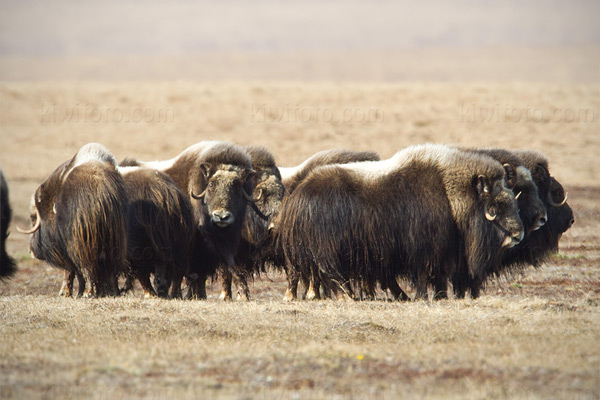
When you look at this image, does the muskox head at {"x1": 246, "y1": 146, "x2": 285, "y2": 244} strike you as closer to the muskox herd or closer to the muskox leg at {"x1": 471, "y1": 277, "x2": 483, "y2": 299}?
the muskox herd

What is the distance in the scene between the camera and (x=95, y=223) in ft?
23.4

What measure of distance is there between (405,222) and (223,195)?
1825mm

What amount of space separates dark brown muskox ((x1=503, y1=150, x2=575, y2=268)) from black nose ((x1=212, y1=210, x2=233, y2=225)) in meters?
2.92

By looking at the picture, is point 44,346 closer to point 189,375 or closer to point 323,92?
point 189,375

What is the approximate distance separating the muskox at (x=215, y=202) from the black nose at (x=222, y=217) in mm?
20

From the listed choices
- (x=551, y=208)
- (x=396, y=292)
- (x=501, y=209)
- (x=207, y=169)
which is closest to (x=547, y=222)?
(x=551, y=208)

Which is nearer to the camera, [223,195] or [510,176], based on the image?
[223,195]

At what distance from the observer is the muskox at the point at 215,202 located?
837cm

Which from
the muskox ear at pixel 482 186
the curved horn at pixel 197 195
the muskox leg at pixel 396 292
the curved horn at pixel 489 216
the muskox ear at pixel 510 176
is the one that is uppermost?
the muskox ear at pixel 482 186

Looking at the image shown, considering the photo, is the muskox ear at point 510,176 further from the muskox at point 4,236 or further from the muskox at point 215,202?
the muskox at point 4,236

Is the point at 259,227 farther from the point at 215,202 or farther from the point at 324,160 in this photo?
the point at 324,160

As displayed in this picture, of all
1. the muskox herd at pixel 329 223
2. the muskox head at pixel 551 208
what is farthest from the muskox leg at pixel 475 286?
the muskox head at pixel 551 208

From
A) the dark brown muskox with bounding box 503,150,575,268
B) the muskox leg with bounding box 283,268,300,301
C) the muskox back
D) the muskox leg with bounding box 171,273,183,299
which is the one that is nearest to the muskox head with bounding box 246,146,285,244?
the muskox back

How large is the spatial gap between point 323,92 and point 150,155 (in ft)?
41.8
